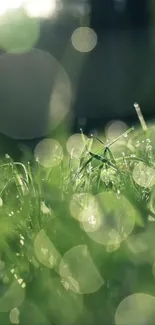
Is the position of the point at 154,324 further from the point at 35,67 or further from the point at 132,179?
the point at 35,67

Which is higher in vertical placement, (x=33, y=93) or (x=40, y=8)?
(x=40, y=8)

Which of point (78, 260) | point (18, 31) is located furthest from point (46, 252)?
point (18, 31)

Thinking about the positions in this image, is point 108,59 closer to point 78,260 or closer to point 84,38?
point 84,38

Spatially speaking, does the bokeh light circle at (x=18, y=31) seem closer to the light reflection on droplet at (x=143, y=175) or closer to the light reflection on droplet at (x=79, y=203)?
the light reflection on droplet at (x=143, y=175)

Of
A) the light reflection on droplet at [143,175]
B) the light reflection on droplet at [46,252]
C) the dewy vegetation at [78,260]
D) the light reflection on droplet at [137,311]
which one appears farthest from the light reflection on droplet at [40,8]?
the light reflection on droplet at [137,311]

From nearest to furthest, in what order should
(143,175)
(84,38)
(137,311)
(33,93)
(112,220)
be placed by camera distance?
(137,311)
(112,220)
(143,175)
(33,93)
(84,38)
